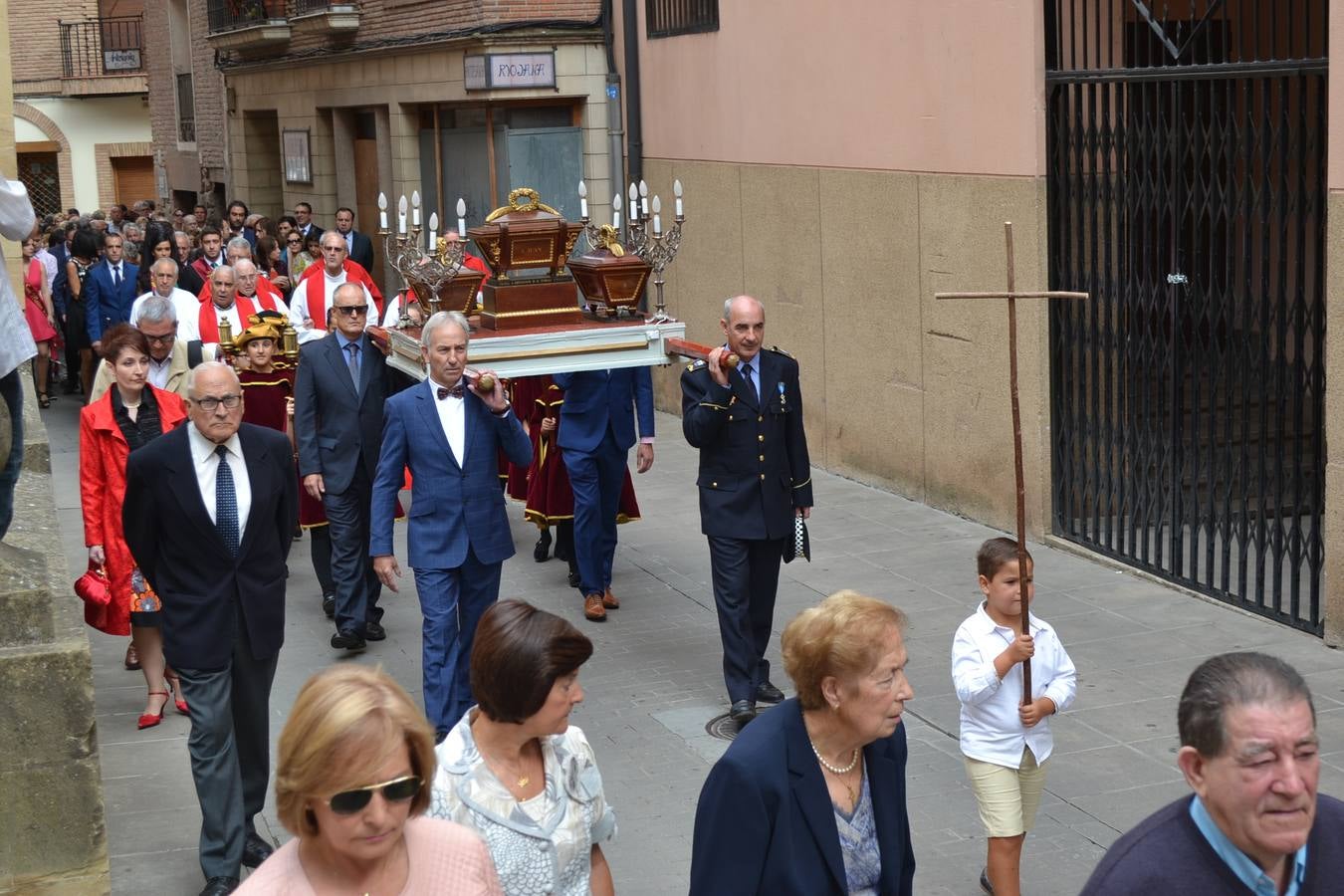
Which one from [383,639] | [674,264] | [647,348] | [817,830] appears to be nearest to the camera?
[817,830]

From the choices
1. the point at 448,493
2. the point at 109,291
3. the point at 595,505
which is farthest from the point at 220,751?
the point at 109,291

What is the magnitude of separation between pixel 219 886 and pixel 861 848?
3154 mm

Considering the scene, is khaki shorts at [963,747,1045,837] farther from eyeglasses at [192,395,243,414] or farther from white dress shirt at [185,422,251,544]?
eyeglasses at [192,395,243,414]

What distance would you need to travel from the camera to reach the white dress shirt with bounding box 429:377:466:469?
7633 millimetres

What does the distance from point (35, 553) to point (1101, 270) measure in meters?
6.53

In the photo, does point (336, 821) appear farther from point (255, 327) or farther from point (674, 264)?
point (674, 264)

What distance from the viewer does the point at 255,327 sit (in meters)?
→ 10.3

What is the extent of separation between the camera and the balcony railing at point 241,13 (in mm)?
24578

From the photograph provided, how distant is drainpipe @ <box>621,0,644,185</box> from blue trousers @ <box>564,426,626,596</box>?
7789 mm

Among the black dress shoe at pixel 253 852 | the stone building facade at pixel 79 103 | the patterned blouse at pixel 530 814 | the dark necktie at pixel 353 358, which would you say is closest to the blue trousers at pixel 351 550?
the dark necktie at pixel 353 358

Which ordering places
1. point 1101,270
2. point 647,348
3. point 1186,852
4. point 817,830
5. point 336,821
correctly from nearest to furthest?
point 1186,852, point 336,821, point 817,830, point 647,348, point 1101,270

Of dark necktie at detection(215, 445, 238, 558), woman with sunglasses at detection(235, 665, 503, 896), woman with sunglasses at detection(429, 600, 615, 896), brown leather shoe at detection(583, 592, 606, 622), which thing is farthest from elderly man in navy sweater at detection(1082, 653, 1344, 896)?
brown leather shoe at detection(583, 592, 606, 622)

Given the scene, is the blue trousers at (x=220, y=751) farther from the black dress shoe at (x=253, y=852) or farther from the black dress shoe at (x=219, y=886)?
the black dress shoe at (x=253, y=852)

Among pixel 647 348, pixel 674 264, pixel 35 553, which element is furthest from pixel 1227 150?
pixel 674 264
